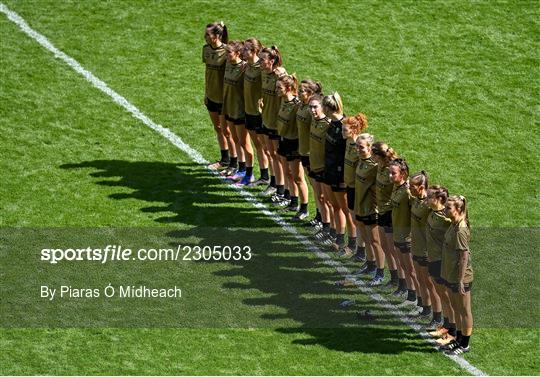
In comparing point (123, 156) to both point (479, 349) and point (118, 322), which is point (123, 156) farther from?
point (479, 349)

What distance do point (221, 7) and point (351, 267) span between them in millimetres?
8354

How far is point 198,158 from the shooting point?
22859 millimetres

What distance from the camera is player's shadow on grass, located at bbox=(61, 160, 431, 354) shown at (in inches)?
720

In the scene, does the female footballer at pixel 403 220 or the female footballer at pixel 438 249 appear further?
the female footballer at pixel 403 220

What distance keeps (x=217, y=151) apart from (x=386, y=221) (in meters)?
4.79

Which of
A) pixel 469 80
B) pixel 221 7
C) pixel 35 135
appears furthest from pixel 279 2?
pixel 35 135

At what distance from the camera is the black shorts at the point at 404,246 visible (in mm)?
18578

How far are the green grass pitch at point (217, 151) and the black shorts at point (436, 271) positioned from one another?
0.83m

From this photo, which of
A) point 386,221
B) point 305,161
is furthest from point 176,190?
point 386,221

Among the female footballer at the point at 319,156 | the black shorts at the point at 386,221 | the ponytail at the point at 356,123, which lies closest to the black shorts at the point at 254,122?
the female footballer at the point at 319,156

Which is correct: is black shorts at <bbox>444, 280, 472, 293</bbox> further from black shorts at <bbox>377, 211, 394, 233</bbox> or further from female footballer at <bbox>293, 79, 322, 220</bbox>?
female footballer at <bbox>293, 79, 322, 220</bbox>

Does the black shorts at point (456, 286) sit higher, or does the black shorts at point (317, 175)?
the black shorts at point (317, 175)

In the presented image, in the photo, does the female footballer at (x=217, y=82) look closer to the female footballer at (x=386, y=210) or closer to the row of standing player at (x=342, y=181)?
the row of standing player at (x=342, y=181)

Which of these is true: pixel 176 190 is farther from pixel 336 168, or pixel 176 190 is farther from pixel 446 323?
pixel 446 323
